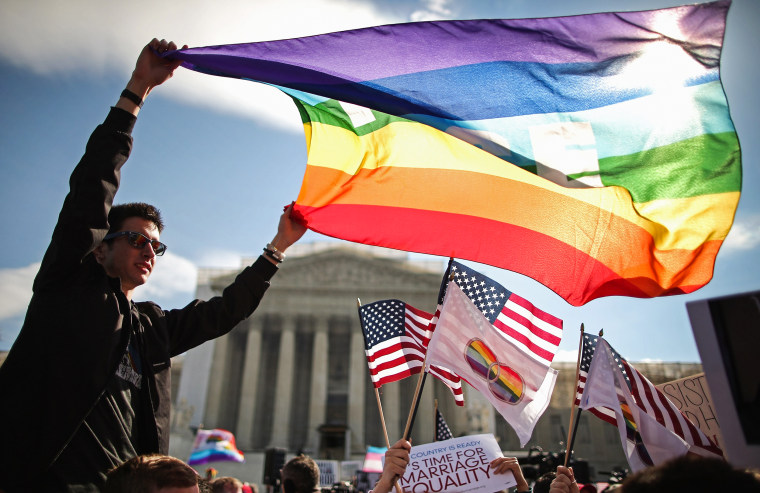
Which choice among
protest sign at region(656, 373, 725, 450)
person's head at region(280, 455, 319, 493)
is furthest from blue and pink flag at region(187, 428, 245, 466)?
protest sign at region(656, 373, 725, 450)

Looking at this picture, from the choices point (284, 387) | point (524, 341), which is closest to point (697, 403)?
point (524, 341)

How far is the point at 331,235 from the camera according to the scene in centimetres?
424

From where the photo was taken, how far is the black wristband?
2.52m

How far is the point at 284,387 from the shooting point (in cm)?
3759

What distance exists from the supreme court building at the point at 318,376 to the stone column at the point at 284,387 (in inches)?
2.7

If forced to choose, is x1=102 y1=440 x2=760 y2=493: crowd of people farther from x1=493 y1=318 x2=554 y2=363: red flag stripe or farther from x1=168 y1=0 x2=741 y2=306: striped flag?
x1=168 y1=0 x2=741 y2=306: striped flag

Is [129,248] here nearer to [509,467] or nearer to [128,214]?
[128,214]

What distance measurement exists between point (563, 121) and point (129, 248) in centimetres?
278

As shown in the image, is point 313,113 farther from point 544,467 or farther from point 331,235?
point 544,467

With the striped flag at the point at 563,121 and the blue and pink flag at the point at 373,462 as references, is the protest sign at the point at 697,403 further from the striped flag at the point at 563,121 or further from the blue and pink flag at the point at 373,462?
the blue and pink flag at the point at 373,462

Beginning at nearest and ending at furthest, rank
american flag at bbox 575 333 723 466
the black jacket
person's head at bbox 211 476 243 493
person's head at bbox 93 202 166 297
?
the black jacket, person's head at bbox 93 202 166 297, american flag at bbox 575 333 723 466, person's head at bbox 211 476 243 493

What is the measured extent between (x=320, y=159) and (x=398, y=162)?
60cm

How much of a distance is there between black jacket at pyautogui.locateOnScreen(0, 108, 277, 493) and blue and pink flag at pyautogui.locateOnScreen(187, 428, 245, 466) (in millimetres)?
16911

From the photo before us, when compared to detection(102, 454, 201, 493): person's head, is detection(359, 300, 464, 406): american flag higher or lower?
higher
